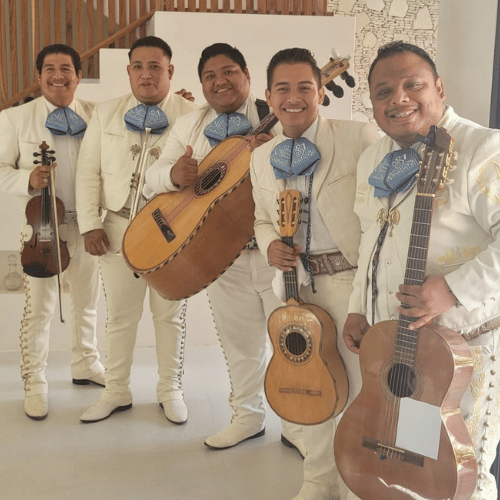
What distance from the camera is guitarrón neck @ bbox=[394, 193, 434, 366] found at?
5.90 ft

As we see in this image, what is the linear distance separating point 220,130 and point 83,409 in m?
1.73

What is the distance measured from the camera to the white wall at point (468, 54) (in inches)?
90.9

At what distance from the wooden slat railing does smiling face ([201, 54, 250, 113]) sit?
276cm

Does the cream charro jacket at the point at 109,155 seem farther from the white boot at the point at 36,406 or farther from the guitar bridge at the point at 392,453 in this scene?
the guitar bridge at the point at 392,453

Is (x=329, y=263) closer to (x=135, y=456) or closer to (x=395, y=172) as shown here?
(x=395, y=172)

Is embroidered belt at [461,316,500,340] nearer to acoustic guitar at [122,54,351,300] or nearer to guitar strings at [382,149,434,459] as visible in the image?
guitar strings at [382,149,434,459]

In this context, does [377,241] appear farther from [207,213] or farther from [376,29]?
[376,29]

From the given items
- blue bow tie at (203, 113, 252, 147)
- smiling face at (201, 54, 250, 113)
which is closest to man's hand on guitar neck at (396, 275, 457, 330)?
blue bow tie at (203, 113, 252, 147)

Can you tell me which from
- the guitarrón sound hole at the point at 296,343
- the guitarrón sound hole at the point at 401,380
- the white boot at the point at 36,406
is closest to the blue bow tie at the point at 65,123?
the white boot at the point at 36,406

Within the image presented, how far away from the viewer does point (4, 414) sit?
11.7 feet

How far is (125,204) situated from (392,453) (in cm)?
199

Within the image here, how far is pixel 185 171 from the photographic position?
9.15 feet

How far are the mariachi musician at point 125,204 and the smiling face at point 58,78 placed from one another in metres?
0.28

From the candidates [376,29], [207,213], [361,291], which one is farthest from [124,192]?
[376,29]
